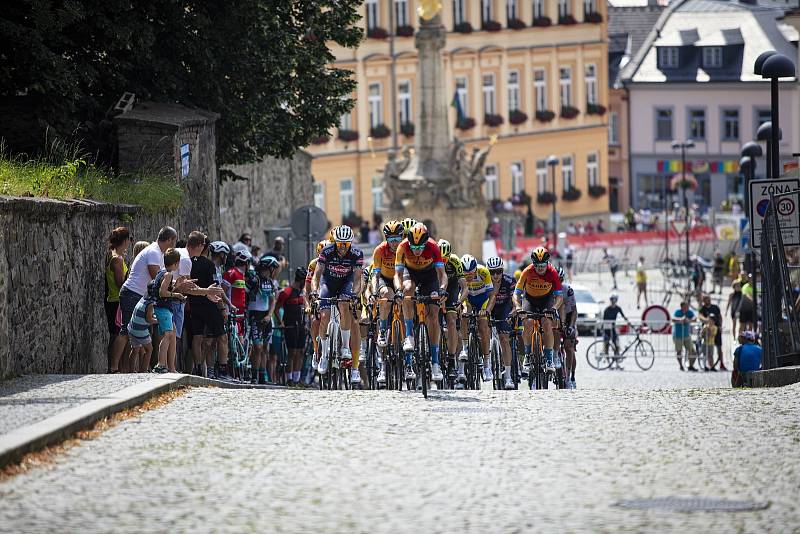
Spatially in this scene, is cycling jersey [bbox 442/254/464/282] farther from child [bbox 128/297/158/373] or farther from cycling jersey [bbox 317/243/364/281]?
child [bbox 128/297/158/373]

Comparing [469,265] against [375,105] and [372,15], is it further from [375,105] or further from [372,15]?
[375,105]

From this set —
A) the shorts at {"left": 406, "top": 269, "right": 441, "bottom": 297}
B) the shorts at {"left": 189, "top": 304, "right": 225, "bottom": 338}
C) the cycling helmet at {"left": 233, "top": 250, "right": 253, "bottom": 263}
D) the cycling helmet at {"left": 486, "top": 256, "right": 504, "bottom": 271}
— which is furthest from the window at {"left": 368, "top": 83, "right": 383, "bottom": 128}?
the shorts at {"left": 406, "top": 269, "right": 441, "bottom": 297}

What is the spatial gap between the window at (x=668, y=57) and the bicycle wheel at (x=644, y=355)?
68114 millimetres

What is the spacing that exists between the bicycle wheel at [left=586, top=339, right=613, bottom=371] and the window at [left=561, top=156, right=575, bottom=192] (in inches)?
2006

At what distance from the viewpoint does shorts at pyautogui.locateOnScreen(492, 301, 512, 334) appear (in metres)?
25.6

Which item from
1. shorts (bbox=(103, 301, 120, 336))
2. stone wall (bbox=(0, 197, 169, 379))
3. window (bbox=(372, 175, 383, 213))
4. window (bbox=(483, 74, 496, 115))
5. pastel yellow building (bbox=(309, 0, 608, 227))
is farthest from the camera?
window (bbox=(483, 74, 496, 115))

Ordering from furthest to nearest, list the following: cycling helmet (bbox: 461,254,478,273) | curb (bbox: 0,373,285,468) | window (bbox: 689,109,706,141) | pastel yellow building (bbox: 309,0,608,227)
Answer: window (bbox: 689,109,706,141), pastel yellow building (bbox: 309,0,608,227), cycling helmet (bbox: 461,254,478,273), curb (bbox: 0,373,285,468)

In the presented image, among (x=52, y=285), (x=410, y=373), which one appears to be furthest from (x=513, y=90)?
(x=52, y=285)

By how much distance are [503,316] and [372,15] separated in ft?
194

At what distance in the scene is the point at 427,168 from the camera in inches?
2554

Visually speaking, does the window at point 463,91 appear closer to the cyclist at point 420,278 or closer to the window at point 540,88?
the window at point 540,88

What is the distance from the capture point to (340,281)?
21.8 meters

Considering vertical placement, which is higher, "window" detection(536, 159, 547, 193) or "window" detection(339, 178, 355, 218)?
"window" detection(536, 159, 547, 193)

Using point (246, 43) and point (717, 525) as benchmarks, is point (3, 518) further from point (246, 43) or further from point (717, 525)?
point (246, 43)
